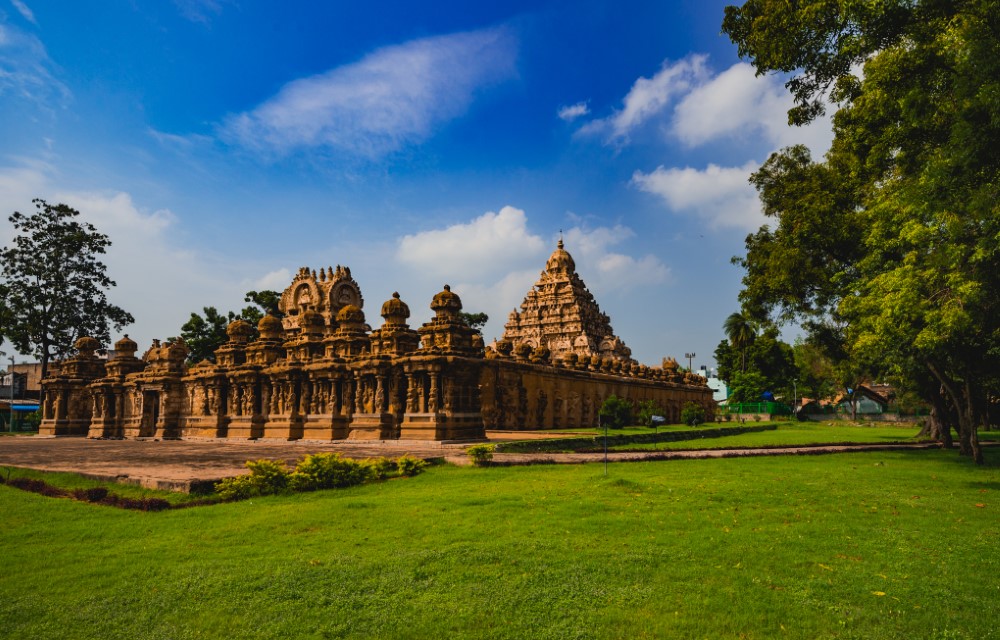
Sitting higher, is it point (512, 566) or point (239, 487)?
point (239, 487)

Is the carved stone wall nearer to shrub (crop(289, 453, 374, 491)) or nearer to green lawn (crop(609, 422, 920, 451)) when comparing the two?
green lawn (crop(609, 422, 920, 451))

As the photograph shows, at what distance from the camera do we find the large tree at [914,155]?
9.93 metres

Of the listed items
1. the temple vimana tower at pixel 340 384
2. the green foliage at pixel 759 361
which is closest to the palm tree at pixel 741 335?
the green foliage at pixel 759 361

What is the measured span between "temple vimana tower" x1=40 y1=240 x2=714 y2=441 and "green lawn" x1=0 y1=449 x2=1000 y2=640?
10.4 m

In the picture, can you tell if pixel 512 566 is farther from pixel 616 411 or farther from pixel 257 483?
pixel 616 411

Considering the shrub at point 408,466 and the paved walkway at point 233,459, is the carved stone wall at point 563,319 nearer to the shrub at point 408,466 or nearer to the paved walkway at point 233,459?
the paved walkway at point 233,459

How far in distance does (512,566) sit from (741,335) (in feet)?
216

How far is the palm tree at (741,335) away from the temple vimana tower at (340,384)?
82.0 feet

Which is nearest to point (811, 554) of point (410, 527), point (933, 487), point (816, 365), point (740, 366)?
point (410, 527)

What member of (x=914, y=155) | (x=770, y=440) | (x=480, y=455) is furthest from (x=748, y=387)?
(x=480, y=455)

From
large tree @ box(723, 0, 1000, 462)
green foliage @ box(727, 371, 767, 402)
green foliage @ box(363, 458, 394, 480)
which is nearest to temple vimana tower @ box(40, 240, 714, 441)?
green foliage @ box(363, 458, 394, 480)

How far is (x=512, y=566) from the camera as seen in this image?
612 centimetres

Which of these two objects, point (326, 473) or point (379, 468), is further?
point (379, 468)

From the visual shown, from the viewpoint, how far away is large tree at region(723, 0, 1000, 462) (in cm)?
993
